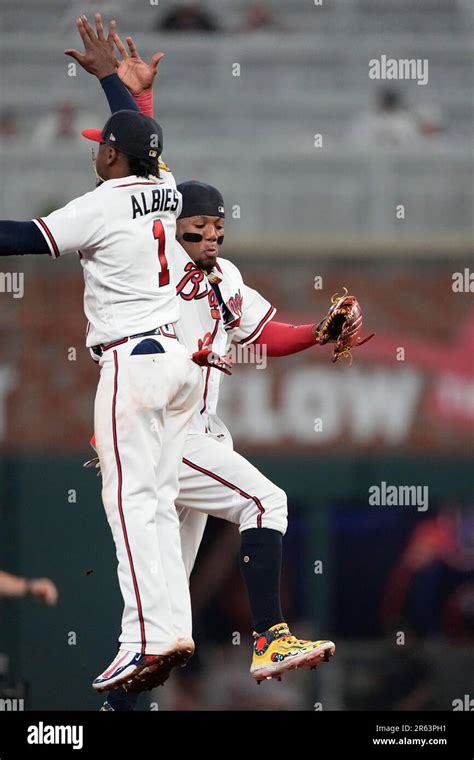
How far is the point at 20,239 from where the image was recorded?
5.06 metres

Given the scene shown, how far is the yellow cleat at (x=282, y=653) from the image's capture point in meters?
5.37

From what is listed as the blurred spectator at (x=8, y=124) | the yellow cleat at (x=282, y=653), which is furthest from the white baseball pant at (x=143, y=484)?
the blurred spectator at (x=8, y=124)

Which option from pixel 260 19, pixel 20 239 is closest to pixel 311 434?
pixel 260 19

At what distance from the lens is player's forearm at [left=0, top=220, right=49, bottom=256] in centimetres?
503

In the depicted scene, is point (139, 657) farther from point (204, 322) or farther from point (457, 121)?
point (457, 121)

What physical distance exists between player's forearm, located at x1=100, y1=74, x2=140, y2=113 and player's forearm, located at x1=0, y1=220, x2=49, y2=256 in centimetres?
74

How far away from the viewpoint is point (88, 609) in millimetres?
10938

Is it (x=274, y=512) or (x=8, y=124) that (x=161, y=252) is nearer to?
(x=274, y=512)

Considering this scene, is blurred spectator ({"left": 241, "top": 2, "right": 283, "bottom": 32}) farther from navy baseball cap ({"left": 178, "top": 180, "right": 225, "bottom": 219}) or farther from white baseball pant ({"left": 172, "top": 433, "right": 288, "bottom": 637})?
white baseball pant ({"left": 172, "top": 433, "right": 288, "bottom": 637})

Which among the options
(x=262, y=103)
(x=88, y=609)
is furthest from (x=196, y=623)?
(x=262, y=103)

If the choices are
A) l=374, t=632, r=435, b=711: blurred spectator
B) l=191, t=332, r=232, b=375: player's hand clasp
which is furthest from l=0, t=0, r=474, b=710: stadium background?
l=191, t=332, r=232, b=375: player's hand clasp

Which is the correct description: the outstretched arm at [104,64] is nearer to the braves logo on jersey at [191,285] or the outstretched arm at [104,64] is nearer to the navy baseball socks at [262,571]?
the braves logo on jersey at [191,285]

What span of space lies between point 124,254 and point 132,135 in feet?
1.41

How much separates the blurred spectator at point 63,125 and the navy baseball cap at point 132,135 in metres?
6.55
